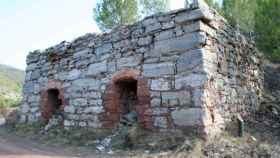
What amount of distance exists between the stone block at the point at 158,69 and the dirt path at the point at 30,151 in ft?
6.41

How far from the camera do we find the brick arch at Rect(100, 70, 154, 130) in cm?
615

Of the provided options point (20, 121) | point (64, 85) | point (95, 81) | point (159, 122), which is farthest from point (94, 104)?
point (20, 121)

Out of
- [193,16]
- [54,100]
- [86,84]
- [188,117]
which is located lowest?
[188,117]

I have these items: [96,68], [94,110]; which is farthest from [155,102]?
[96,68]

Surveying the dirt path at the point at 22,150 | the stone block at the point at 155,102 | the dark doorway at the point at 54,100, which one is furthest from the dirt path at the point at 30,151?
the dark doorway at the point at 54,100

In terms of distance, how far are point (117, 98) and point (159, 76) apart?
1.30m

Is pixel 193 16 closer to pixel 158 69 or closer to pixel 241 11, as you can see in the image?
pixel 158 69

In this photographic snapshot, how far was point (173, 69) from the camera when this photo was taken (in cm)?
586

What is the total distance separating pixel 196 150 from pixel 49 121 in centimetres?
480

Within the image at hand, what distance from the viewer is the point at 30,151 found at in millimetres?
5750

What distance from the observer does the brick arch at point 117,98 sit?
615 cm

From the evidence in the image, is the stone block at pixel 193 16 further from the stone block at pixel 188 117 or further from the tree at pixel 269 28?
the tree at pixel 269 28

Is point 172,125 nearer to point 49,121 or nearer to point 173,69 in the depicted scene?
point 173,69

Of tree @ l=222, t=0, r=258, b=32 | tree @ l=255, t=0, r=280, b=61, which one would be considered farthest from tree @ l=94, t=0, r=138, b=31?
tree @ l=255, t=0, r=280, b=61
